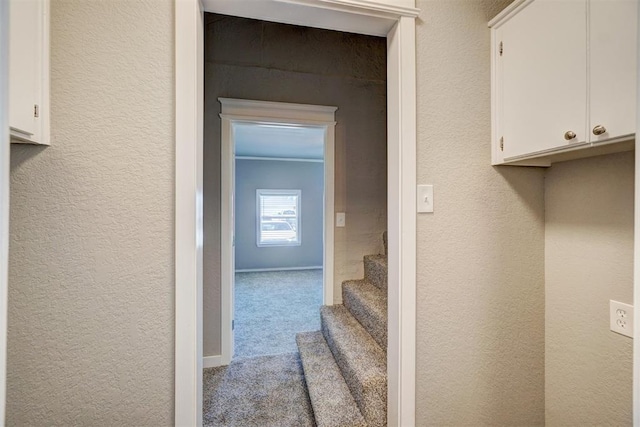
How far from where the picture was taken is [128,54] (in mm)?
1020

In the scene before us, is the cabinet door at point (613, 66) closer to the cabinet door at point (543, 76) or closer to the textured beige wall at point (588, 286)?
the cabinet door at point (543, 76)

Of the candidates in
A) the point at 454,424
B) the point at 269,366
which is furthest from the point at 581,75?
the point at 269,366

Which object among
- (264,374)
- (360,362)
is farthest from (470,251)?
(264,374)

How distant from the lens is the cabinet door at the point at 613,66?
82 cm

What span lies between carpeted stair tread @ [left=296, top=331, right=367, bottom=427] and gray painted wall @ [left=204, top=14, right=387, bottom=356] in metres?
0.53

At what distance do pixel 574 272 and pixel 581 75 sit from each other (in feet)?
2.60

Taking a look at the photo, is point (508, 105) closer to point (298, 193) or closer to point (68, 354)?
point (68, 354)

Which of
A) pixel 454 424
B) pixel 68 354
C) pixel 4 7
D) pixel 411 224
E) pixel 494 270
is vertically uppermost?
pixel 4 7

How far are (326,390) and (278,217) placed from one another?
5.27 metres

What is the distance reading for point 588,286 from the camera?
1.18 metres

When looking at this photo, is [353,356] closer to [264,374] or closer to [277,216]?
[264,374]

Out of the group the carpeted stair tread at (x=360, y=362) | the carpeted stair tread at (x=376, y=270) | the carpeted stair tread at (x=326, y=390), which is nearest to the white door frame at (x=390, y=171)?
the carpeted stair tread at (x=360, y=362)

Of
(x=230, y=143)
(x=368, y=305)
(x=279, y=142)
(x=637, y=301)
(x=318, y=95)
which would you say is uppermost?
(x=279, y=142)

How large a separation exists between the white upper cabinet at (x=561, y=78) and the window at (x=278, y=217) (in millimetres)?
→ 5702
